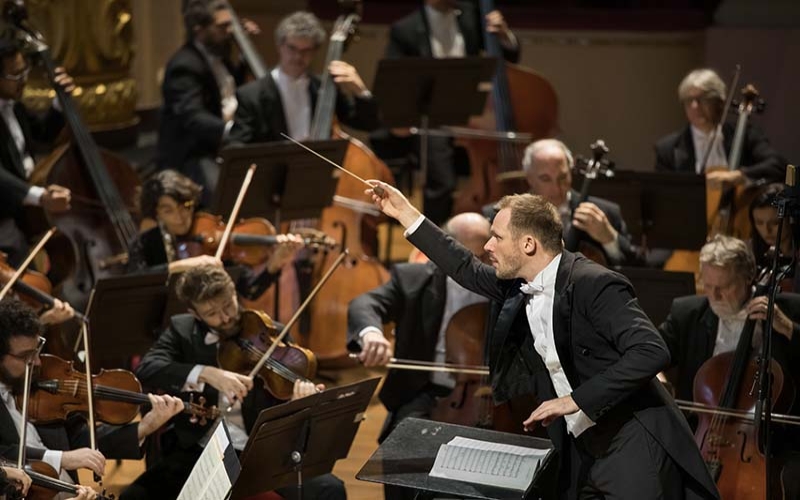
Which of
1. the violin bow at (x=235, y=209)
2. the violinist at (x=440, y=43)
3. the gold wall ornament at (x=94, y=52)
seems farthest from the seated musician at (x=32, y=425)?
the gold wall ornament at (x=94, y=52)

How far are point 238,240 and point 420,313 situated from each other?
868 millimetres

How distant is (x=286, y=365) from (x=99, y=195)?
1722mm

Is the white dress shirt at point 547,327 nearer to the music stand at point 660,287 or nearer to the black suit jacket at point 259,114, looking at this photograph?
the music stand at point 660,287

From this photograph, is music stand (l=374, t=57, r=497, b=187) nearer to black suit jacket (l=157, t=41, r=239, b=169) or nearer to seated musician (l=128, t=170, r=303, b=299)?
black suit jacket (l=157, t=41, r=239, b=169)

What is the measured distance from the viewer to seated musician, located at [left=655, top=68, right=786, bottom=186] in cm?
572

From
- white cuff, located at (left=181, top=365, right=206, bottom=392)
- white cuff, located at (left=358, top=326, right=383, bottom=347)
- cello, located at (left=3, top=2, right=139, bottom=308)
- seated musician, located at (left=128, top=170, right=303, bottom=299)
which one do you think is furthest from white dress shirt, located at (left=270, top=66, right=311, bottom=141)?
white cuff, located at (left=181, top=365, right=206, bottom=392)

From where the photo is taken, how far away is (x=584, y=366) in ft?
11.2

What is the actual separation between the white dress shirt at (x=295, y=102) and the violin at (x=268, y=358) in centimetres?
208

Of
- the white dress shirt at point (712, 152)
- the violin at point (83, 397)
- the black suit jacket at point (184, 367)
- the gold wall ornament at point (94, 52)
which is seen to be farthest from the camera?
the gold wall ornament at point (94, 52)

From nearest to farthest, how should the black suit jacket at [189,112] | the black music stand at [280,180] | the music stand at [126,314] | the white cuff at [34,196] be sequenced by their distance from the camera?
the music stand at [126,314] → the black music stand at [280,180] → the white cuff at [34,196] → the black suit jacket at [189,112]

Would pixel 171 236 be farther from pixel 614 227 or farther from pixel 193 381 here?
pixel 614 227

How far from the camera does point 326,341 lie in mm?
→ 5703

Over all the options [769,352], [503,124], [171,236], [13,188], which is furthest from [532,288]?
[503,124]

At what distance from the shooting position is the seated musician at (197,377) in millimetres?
4059
